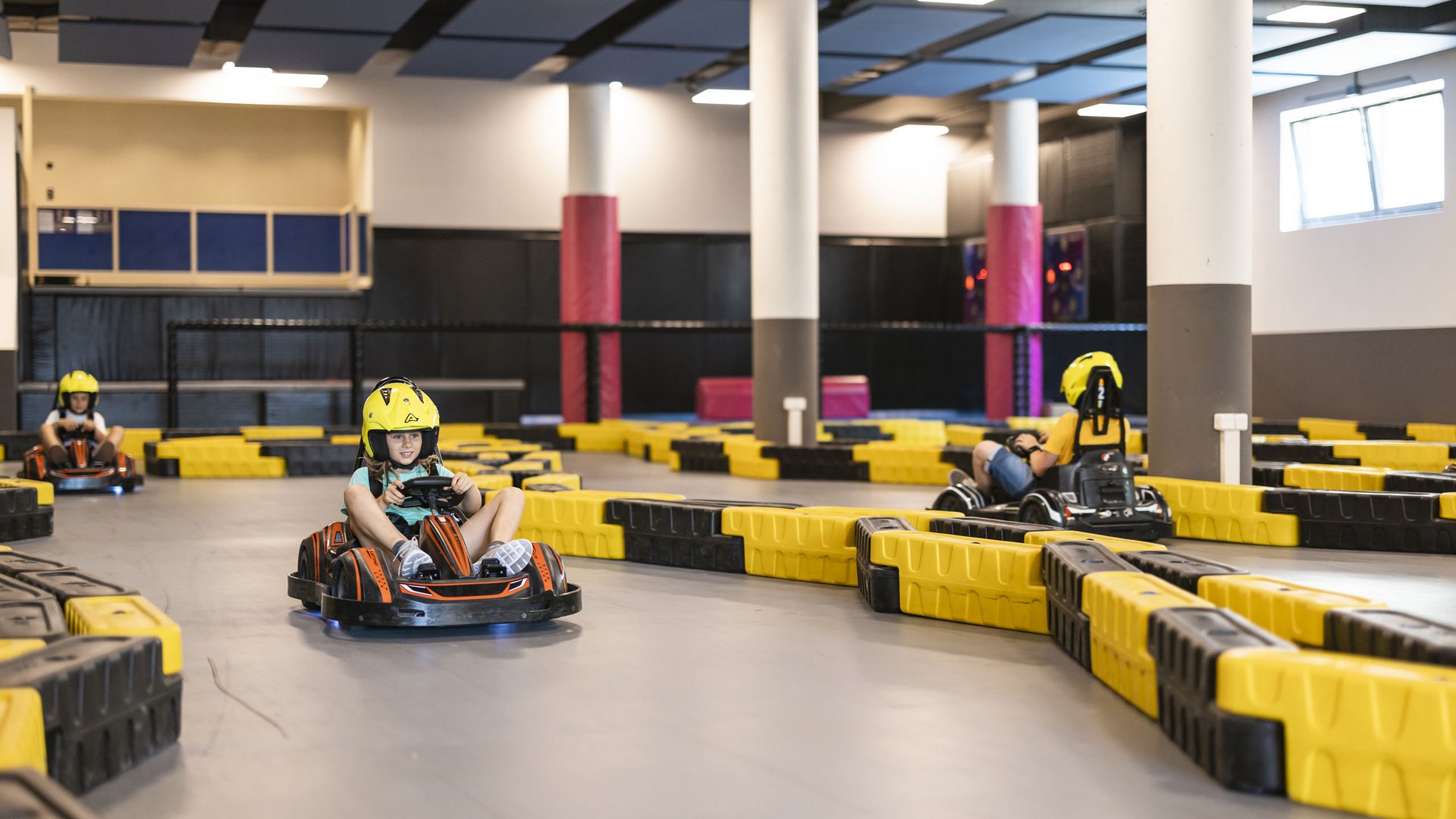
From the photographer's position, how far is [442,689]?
13.3ft

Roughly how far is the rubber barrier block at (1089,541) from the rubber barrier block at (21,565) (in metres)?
3.28

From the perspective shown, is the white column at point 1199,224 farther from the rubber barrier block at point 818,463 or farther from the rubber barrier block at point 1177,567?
the rubber barrier block at point 818,463

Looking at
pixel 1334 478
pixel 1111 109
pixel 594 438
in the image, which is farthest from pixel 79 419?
pixel 1111 109

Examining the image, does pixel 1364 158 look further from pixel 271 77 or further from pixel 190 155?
pixel 190 155

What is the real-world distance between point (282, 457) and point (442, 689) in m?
8.37

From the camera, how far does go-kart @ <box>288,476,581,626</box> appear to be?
477cm

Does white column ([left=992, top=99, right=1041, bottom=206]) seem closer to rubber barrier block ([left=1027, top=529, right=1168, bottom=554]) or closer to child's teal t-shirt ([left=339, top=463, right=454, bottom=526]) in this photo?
rubber barrier block ([left=1027, top=529, right=1168, bottom=554])

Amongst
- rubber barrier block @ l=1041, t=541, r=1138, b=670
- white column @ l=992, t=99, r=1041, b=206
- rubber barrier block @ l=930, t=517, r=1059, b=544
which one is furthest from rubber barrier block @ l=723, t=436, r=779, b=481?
white column @ l=992, t=99, r=1041, b=206

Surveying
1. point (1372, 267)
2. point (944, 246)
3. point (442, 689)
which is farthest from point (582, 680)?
point (944, 246)

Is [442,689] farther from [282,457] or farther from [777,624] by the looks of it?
[282,457]

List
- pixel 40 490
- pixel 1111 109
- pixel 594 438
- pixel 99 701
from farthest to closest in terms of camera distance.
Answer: pixel 1111 109, pixel 594 438, pixel 40 490, pixel 99 701

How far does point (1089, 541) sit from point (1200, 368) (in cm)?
324

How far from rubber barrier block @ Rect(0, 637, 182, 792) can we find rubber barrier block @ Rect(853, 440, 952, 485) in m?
7.67

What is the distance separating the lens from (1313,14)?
12.2 metres
